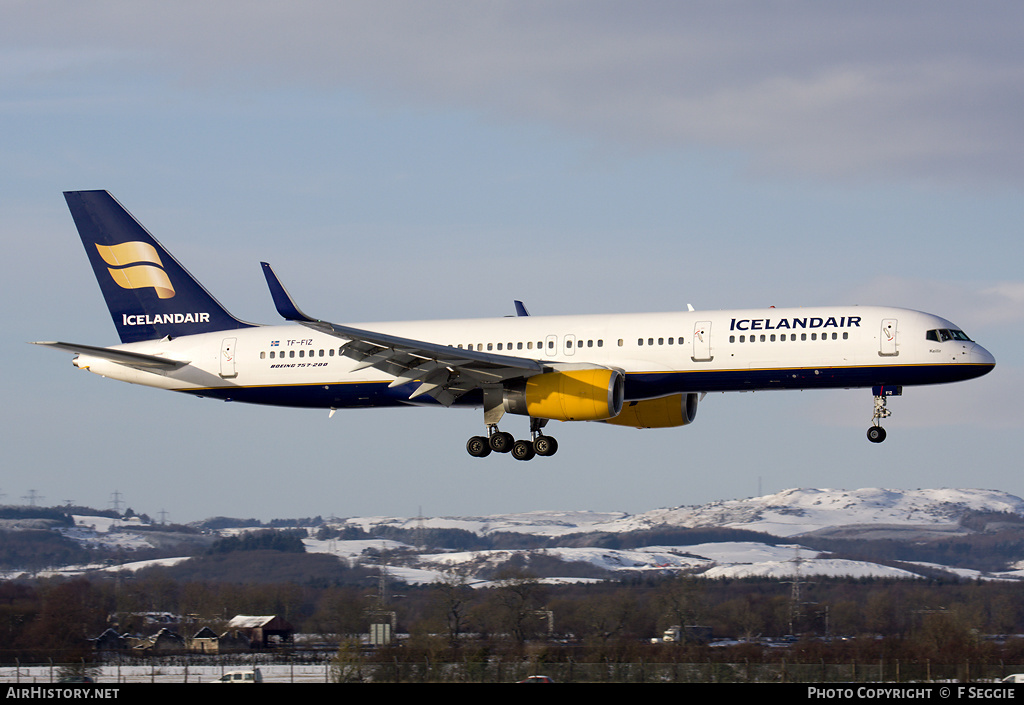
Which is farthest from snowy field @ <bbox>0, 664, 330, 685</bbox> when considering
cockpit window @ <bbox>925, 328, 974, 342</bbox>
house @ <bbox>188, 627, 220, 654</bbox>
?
cockpit window @ <bbox>925, 328, 974, 342</bbox>

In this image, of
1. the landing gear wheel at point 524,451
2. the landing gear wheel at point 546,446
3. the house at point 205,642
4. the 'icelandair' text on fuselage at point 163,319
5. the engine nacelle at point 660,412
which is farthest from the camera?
the 'icelandair' text on fuselage at point 163,319

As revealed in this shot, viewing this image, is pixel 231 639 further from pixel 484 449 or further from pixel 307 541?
pixel 307 541

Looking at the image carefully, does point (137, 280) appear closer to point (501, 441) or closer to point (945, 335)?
point (501, 441)

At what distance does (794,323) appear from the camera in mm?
43250

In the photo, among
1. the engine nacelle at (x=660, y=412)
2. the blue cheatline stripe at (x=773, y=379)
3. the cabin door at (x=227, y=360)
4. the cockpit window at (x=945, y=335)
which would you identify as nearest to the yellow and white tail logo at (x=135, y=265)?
the cabin door at (x=227, y=360)

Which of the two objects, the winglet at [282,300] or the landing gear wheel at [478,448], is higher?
the winglet at [282,300]

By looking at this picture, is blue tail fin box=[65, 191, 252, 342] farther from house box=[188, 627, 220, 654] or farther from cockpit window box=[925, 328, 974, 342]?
cockpit window box=[925, 328, 974, 342]

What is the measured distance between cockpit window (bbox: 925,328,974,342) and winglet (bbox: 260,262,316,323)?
21034 millimetres

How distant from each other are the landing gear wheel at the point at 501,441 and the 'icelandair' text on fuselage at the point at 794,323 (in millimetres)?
9534

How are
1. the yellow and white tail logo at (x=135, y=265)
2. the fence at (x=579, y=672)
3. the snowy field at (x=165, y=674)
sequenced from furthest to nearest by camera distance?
the yellow and white tail logo at (x=135, y=265), the snowy field at (x=165, y=674), the fence at (x=579, y=672)

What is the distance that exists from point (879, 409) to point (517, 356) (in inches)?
517

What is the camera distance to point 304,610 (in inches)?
2047

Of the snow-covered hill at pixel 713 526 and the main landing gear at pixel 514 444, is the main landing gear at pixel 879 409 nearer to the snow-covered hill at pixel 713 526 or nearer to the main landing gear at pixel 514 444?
the main landing gear at pixel 514 444

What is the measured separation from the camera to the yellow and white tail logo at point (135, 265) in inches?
2082
